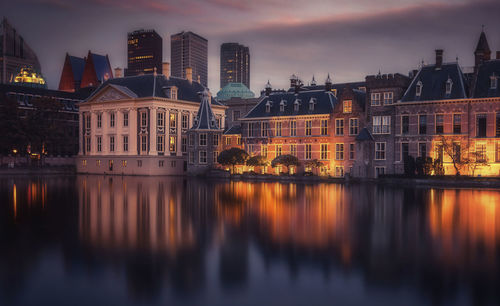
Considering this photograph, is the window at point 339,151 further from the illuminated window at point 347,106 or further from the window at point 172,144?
the window at point 172,144

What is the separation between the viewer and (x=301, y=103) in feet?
240

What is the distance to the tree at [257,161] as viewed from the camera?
230 ft

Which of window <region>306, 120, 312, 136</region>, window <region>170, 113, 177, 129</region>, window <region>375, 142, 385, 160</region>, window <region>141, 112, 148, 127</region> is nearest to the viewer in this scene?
window <region>375, 142, 385, 160</region>

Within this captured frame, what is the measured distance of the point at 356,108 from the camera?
2589 inches

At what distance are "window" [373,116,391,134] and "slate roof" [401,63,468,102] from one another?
10.8ft

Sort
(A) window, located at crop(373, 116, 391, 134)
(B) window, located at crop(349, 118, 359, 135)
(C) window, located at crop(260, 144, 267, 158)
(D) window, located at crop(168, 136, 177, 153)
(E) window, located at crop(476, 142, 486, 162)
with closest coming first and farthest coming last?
(E) window, located at crop(476, 142, 486, 162) < (A) window, located at crop(373, 116, 391, 134) < (B) window, located at crop(349, 118, 359, 135) < (C) window, located at crop(260, 144, 267, 158) < (D) window, located at crop(168, 136, 177, 153)

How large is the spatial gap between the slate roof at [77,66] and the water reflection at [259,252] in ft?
487

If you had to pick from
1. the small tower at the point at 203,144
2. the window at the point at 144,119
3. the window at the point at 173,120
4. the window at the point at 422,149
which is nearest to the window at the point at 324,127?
the window at the point at 422,149

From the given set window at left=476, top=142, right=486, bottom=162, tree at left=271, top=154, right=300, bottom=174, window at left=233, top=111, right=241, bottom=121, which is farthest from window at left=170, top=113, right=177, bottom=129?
window at left=476, top=142, right=486, bottom=162

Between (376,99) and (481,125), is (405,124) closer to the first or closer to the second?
(376,99)

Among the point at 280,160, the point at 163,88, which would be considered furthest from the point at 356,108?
the point at 163,88

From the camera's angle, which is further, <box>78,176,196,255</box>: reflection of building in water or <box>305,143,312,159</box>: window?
<box>305,143,312,159</box>: window

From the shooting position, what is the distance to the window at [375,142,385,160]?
63.5m

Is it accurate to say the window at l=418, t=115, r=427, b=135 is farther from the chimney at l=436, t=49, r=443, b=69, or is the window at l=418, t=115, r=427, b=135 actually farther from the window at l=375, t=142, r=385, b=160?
the chimney at l=436, t=49, r=443, b=69
